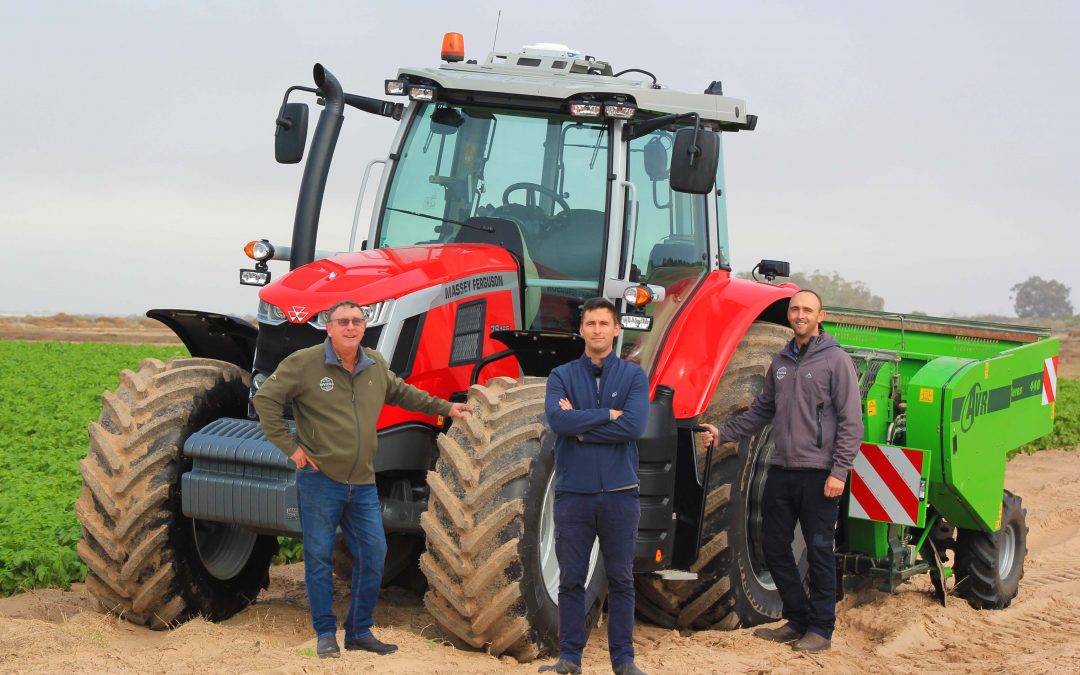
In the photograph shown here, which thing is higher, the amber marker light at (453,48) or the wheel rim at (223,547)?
the amber marker light at (453,48)

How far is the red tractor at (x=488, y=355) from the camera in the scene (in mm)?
5613

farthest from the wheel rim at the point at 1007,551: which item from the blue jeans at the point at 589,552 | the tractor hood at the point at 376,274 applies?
the tractor hood at the point at 376,274

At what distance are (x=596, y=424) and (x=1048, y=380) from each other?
5.33 metres

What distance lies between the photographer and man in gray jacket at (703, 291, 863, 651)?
21.4 feet

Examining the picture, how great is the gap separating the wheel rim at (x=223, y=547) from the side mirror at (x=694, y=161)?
2.99 meters

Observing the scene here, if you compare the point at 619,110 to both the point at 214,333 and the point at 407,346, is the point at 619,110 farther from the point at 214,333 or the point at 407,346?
the point at 214,333

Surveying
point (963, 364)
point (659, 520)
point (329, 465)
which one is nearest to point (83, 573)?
point (329, 465)

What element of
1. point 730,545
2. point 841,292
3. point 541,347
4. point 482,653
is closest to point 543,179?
point 541,347

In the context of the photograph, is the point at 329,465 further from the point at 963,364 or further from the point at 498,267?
the point at 963,364

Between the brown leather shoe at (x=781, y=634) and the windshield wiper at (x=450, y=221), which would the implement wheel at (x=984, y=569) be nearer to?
the brown leather shoe at (x=781, y=634)

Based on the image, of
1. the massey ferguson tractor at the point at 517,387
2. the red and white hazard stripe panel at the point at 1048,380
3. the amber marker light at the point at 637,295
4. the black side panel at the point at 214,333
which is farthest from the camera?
the red and white hazard stripe panel at the point at 1048,380

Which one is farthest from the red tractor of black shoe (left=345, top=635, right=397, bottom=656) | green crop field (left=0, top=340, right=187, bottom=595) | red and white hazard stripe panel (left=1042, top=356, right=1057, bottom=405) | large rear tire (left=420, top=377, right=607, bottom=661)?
red and white hazard stripe panel (left=1042, top=356, right=1057, bottom=405)

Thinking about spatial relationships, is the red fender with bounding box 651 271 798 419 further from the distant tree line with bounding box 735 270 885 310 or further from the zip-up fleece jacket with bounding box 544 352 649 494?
the distant tree line with bounding box 735 270 885 310

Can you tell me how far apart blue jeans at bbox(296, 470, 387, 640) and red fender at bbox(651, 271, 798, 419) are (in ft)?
5.80
